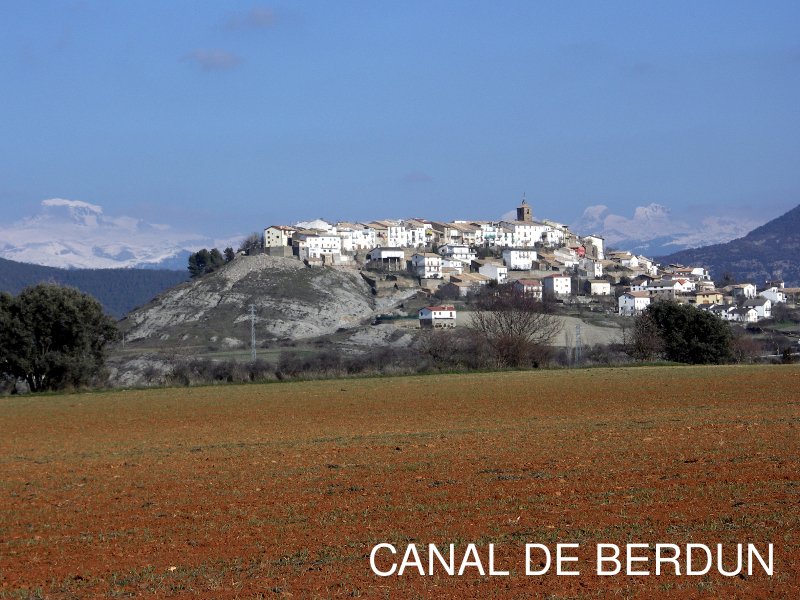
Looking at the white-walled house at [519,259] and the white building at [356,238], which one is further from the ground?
the white building at [356,238]

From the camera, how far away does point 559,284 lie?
154 m

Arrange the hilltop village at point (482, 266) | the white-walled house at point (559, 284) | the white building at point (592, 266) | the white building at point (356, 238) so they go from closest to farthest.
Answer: the hilltop village at point (482, 266) < the white-walled house at point (559, 284) < the white building at point (356, 238) < the white building at point (592, 266)

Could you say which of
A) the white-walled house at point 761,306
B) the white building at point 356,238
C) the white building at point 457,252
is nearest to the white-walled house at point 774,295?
the white-walled house at point 761,306

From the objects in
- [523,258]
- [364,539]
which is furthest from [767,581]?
[523,258]

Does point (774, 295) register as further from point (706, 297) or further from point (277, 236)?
point (277, 236)

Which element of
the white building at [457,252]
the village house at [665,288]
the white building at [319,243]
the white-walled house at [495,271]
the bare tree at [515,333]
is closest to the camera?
the bare tree at [515,333]

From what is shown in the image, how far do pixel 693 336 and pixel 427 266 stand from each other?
100957mm

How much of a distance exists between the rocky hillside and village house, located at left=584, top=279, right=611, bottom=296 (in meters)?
36.2

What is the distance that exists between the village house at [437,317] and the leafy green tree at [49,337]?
6844 cm

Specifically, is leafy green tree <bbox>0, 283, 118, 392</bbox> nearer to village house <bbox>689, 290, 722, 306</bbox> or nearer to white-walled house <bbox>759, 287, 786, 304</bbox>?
village house <bbox>689, 290, 722, 306</bbox>

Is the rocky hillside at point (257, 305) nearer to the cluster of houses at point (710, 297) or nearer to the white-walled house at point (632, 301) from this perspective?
Result: the white-walled house at point (632, 301)

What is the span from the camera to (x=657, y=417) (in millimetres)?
→ 22859

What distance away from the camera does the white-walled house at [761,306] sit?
14525 centimetres

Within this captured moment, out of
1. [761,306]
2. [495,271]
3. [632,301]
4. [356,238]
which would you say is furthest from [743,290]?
[356,238]
